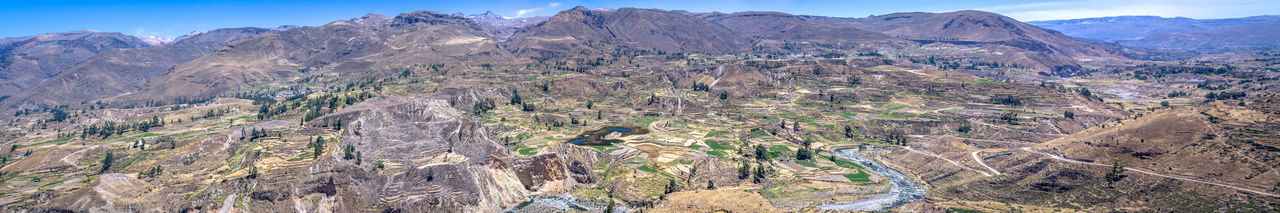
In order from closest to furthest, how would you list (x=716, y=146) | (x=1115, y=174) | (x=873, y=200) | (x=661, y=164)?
(x=1115, y=174) < (x=873, y=200) < (x=661, y=164) < (x=716, y=146)

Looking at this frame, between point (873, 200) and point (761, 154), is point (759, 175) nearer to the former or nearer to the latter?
point (761, 154)

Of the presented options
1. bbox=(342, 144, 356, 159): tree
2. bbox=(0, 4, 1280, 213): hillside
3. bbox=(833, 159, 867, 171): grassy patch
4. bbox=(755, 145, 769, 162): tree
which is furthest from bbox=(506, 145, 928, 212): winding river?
bbox=(342, 144, 356, 159): tree

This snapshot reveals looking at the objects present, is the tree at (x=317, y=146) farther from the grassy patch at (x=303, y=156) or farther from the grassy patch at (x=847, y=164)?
the grassy patch at (x=847, y=164)

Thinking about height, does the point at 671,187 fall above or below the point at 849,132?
below

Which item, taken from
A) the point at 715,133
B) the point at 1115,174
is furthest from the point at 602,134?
the point at 1115,174

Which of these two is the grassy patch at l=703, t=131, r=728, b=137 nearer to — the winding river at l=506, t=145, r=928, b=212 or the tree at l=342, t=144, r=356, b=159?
the winding river at l=506, t=145, r=928, b=212

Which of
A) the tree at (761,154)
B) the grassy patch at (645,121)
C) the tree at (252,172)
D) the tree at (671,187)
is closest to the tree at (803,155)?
the tree at (761,154)

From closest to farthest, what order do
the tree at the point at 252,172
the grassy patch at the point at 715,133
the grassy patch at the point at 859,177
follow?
the tree at the point at 252,172 → the grassy patch at the point at 859,177 → the grassy patch at the point at 715,133

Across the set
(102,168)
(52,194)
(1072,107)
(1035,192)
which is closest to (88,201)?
(52,194)

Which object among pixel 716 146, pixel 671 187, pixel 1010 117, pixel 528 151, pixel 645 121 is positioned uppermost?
pixel 645 121

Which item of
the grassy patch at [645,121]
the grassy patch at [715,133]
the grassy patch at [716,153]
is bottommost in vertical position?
the grassy patch at [716,153]
